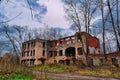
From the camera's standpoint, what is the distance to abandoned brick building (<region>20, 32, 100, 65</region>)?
54.6m

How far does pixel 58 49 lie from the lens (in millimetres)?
60875

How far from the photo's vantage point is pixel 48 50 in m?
65.4

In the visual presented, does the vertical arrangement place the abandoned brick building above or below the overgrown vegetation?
above

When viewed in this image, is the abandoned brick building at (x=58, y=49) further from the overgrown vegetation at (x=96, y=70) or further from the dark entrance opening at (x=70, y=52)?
the overgrown vegetation at (x=96, y=70)

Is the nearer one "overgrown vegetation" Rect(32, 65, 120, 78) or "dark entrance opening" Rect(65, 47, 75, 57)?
"overgrown vegetation" Rect(32, 65, 120, 78)

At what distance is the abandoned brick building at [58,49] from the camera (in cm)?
5462

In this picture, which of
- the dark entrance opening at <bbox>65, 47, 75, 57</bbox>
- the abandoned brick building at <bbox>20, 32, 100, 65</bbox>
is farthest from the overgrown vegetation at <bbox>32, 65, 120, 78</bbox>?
the dark entrance opening at <bbox>65, 47, 75, 57</bbox>

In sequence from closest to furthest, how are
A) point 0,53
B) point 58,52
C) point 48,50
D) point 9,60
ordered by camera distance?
point 0,53, point 9,60, point 58,52, point 48,50

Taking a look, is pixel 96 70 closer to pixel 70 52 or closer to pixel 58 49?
pixel 70 52

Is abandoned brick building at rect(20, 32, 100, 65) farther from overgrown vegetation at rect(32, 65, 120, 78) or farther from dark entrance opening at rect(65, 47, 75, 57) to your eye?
overgrown vegetation at rect(32, 65, 120, 78)

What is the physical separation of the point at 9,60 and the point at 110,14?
74.3ft

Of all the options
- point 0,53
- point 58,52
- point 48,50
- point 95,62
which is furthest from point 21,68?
point 48,50

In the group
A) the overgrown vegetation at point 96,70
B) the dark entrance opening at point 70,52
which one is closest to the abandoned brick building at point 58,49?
the dark entrance opening at point 70,52

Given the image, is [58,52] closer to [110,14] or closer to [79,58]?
[79,58]
